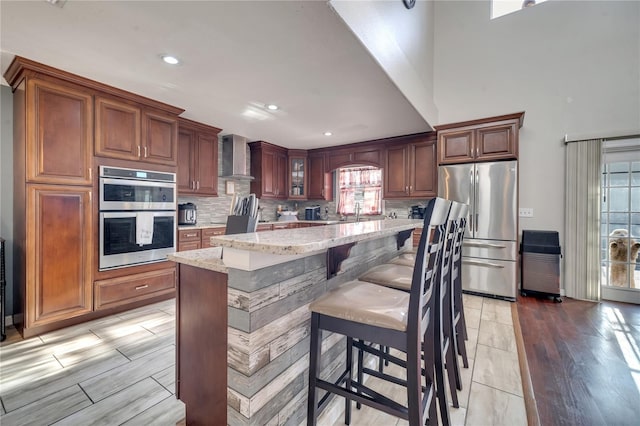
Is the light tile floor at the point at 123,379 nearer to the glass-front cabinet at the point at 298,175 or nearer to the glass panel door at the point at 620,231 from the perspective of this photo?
the glass panel door at the point at 620,231

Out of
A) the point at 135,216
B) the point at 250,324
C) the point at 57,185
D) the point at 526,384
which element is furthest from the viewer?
the point at 135,216

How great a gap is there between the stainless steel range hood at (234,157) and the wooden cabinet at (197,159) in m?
0.32

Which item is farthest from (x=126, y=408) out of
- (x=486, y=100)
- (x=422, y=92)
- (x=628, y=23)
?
(x=628, y=23)

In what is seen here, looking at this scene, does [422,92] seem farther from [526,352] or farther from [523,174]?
[526,352]

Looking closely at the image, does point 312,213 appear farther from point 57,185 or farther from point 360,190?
point 57,185

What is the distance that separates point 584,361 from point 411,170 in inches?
120

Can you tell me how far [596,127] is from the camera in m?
3.50

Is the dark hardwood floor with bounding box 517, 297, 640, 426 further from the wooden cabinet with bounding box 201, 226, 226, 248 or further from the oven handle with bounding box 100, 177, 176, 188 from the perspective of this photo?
the oven handle with bounding box 100, 177, 176, 188

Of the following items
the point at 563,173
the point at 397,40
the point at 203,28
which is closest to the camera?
the point at 203,28

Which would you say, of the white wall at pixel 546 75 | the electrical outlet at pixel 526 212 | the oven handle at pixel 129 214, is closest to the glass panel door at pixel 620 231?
the white wall at pixel 546 75

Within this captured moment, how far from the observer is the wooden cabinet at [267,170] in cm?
505

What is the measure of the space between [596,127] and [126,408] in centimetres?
549

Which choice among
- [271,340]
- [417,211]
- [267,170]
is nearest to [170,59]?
[271,340]

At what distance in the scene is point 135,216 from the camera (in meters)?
2.95
